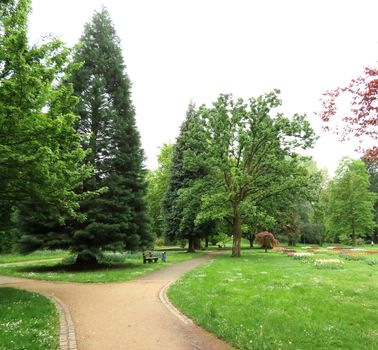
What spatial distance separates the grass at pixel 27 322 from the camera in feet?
22.0

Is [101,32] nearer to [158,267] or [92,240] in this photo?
[92,240]

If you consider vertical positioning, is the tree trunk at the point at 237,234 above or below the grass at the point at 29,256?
above

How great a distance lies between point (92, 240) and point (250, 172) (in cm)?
1528

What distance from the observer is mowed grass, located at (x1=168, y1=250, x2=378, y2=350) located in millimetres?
6891

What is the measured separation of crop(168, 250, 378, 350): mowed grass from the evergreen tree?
8242mm

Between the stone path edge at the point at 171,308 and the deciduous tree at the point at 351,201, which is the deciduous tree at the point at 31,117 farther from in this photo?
the deciduous tree at the point at 351,201

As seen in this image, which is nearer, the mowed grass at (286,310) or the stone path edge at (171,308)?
the mowed grass at (286,310)

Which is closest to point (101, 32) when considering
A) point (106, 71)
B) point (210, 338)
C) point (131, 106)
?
point (106, 71)

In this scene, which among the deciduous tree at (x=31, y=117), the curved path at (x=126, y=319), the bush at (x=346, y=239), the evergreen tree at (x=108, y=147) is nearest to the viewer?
the curved path at (x=126, y=319)

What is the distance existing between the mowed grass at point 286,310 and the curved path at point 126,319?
51 cm

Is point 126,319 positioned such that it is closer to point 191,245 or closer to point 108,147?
point 108,147

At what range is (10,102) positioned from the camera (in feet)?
32.8

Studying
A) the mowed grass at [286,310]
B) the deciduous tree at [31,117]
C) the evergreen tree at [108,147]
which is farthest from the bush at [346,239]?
the deciduous tree at [31,117]

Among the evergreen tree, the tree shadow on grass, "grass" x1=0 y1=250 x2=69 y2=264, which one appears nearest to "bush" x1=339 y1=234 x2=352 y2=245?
the evergreen tree
